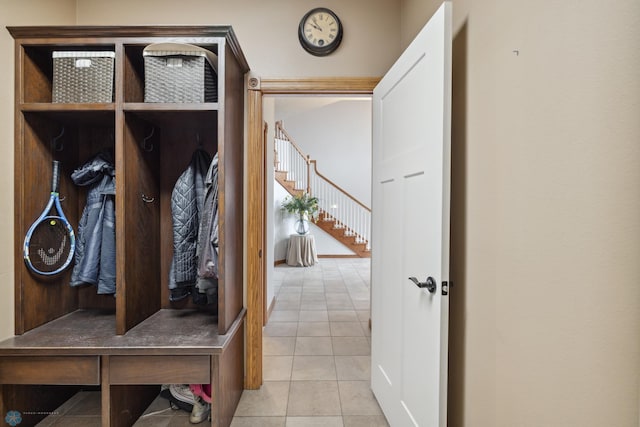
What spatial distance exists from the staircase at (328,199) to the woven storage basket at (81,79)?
624 cm

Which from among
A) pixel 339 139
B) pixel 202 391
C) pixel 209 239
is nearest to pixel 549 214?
pixel 209 239

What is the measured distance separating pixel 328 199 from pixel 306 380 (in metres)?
6.02

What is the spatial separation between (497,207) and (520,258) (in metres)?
0.20

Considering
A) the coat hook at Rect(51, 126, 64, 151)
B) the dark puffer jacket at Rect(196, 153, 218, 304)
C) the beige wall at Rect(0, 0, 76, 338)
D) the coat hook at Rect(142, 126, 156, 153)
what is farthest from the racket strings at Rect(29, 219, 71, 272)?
the dark puffer jacket at Rect(196, 153, 218, 304)

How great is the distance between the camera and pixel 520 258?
1.00 meters

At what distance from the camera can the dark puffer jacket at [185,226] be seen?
188 centimetres

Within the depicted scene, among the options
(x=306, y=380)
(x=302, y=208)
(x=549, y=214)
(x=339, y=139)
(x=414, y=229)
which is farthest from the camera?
(x=339, y=139)

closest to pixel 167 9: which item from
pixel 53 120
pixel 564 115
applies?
pixel 53 120

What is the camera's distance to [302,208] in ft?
23.5

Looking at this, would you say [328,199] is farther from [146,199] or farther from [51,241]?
[51,241]

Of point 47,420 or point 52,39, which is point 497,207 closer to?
point 52,39

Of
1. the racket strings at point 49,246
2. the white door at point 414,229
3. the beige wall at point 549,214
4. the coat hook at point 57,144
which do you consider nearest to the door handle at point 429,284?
the white door at point 414,229

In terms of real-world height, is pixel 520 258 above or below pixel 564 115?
below

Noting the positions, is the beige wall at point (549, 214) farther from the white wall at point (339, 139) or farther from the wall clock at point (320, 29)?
the white wall at point (339, 139)
